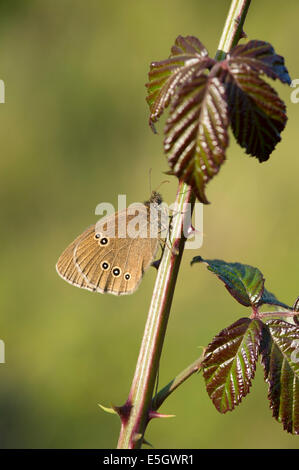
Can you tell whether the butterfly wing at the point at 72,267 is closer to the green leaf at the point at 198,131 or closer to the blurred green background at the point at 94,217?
the green leaf at the point at 198,131

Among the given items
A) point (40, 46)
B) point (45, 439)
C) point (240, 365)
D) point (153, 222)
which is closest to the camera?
point (240, 365)

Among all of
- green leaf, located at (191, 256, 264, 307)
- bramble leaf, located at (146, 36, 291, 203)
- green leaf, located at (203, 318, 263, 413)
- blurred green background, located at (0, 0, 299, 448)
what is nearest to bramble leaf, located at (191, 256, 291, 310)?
green leaf, located at (191, 256, 264, 307)

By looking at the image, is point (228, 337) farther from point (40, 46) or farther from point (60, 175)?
point (40, 46)

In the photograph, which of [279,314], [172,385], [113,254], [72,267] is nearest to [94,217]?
[72,267]

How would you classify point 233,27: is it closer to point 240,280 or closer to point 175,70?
point 175,70

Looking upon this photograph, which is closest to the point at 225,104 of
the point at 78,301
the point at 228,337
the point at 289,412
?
the point at 228,337

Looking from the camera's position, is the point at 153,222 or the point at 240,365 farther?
the point at 153,222
